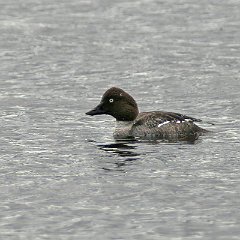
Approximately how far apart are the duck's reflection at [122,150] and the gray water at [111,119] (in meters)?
0.02

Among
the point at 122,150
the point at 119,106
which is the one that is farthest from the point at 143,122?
the point at 122,150

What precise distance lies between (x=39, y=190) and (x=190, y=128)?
504 centimetres

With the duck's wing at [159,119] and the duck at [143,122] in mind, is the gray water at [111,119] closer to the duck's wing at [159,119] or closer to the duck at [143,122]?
the duck at [143,122]

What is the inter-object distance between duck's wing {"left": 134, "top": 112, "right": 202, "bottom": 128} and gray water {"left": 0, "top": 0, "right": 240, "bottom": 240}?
59 cm

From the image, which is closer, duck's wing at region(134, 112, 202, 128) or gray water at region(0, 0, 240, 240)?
gray water at region(0, 0, 240, 240)

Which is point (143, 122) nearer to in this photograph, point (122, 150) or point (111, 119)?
point (122, 150)

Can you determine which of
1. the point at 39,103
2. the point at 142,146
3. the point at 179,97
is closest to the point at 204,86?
the point at 179,97

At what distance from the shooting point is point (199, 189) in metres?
16.4

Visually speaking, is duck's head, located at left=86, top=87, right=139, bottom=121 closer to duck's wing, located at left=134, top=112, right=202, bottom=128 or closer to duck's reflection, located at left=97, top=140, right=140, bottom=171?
duck's wing, located at left=134, top=112, right=202, bottom=128

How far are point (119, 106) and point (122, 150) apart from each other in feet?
5.79

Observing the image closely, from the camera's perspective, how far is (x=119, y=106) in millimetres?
21203

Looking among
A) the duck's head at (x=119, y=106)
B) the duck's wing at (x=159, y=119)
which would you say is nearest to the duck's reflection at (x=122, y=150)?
the duck's wing at (x=159, y=119)

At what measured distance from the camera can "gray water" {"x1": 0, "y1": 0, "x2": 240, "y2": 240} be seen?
49.8 ft

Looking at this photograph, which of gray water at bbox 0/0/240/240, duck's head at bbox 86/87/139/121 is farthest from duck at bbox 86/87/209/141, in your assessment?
gray water at bbox 0/0/240/240
